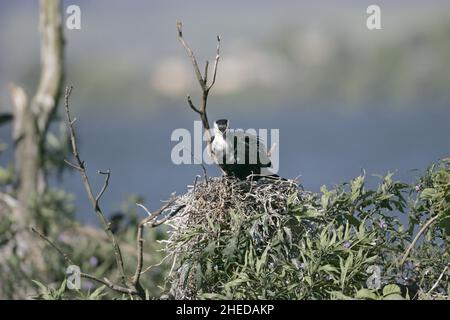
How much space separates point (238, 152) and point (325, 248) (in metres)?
1.22

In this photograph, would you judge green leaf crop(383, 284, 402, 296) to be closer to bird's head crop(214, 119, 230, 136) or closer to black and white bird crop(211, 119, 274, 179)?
black and white bird crop(211, 119, 274, 179)

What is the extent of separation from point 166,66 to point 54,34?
9.69 m

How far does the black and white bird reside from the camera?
482cm

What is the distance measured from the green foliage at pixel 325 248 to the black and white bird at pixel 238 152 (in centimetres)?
56

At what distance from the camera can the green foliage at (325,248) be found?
385 cm

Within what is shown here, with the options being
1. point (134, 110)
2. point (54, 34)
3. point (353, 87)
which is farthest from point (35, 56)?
point (54, 34)

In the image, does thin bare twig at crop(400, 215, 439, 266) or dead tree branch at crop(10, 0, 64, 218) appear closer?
thin bare twig at crop(400, 215, 439, 266)

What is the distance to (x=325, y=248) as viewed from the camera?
3869mm

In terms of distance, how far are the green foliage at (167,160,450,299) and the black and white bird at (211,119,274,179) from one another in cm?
56

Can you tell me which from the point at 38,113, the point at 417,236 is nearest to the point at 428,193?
the point at 417,236

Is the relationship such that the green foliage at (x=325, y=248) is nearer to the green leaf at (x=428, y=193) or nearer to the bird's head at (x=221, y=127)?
the green leaf at (x=428, y=193)

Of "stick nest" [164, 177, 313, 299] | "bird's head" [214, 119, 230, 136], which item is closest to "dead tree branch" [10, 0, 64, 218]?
"bird's head" [214, 119, 230, 136]

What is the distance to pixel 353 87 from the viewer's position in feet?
62.1
